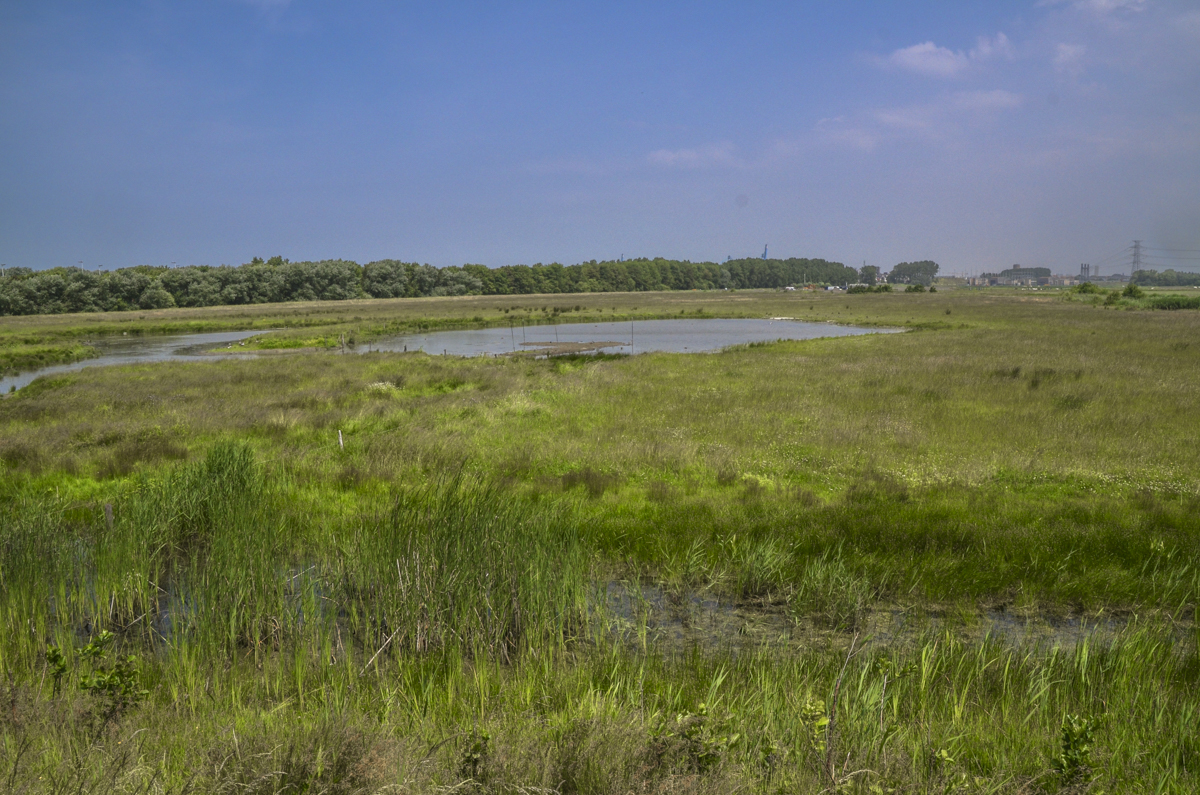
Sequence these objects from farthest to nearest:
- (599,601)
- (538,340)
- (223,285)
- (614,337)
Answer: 1. (223,285)
2. (614,337)
3. (538,340)
4. (599,601)

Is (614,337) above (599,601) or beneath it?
above

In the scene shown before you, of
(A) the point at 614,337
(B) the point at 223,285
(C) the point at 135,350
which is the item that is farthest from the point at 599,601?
(B) the point at 223,285

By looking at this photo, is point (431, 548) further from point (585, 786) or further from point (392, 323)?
point (392, 323)

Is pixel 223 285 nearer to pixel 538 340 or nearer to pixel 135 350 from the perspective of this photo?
pixel 135 350

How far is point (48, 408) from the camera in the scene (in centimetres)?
2078

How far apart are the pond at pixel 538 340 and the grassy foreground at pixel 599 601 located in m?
26.0

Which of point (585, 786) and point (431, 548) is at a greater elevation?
point (431, 548)

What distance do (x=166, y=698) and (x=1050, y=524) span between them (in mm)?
11812

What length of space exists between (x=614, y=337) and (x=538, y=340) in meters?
6.54

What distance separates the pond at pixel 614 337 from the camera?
45625 millimetres

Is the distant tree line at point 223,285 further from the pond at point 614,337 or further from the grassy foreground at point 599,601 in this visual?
the grassy foreground at point 599,601

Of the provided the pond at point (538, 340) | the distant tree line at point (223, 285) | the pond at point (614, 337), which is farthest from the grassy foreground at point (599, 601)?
the distant tree line at point (223, 285)

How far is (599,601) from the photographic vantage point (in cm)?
783

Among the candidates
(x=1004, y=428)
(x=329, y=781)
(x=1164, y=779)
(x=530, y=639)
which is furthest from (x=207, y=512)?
(x=1004, y=428)
